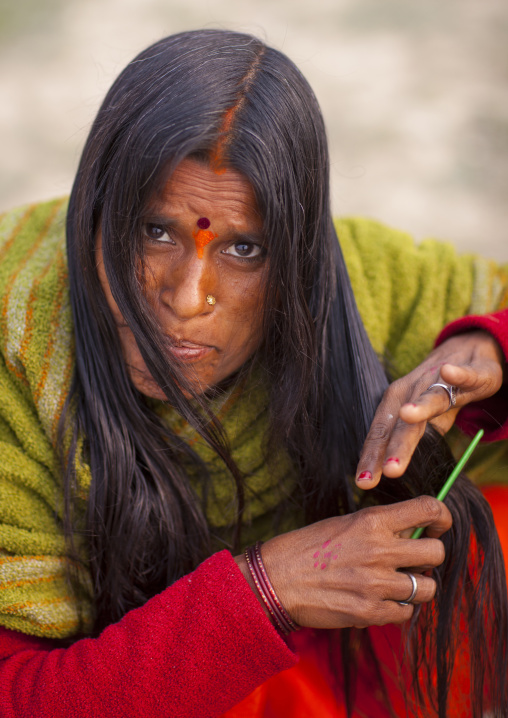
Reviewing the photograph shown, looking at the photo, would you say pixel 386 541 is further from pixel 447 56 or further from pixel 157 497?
pixel 447 56

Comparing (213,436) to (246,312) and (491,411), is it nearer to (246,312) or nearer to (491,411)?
(246,312)

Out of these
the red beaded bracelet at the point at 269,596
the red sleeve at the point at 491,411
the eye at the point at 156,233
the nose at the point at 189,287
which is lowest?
the red beaded bracelet at the point at 269,596

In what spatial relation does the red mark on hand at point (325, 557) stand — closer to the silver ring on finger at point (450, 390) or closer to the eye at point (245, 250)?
the silver ring on finger at point (450, 390)

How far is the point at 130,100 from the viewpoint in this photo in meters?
1.24

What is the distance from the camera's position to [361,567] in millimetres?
1229

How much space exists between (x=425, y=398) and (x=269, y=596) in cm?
44

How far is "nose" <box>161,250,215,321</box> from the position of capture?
1.21 m

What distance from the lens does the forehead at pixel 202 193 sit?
1191mm

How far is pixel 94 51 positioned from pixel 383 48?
153 cm

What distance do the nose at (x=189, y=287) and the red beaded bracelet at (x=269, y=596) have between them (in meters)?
0.45

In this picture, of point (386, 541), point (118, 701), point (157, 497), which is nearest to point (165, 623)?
point (118, 701)

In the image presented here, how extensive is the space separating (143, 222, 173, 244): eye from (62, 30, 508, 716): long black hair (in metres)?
0.03

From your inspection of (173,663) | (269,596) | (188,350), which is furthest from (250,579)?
(188,350)

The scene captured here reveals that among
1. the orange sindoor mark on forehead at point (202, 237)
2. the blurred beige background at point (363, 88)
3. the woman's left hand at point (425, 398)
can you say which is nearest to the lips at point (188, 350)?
the orange sindoor mark on forehead at point (202, 237)
